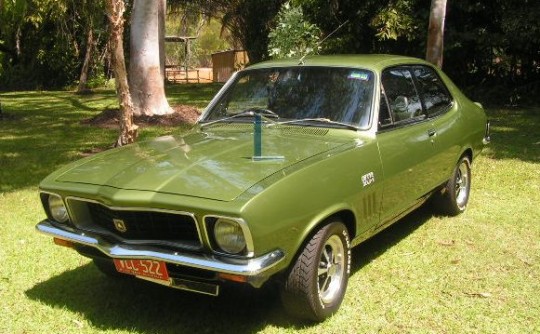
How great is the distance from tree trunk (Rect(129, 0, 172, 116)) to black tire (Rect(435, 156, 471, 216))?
23.6 feet

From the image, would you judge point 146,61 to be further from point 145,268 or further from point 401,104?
point 145,268

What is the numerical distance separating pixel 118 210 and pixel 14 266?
5.91ft

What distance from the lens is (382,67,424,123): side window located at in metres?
4.46

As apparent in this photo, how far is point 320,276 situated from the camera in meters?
3.56

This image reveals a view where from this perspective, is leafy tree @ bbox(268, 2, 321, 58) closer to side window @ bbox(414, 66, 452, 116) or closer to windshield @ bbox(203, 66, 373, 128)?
side window @ bbox(414, 66, 452, 116)

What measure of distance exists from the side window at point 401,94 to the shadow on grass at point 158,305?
124cm

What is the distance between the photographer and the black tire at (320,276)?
328 cm

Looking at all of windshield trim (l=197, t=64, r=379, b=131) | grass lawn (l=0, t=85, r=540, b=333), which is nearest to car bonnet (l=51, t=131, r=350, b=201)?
windshield trim (l=197, t=64, r=379, b=131)

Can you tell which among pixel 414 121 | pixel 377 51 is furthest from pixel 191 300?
pixel 377 51

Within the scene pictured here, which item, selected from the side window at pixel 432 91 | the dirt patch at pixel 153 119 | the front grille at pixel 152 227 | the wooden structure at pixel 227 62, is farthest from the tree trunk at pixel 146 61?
the wooden structure at pixel 227 62

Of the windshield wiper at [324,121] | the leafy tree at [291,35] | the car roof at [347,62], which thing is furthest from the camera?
the leafy tree at [291,35]

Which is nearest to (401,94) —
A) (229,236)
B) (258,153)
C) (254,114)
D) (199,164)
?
(254,114)

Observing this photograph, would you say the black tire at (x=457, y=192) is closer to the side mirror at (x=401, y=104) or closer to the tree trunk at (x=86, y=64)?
the side mirror at (x=401, y=104)

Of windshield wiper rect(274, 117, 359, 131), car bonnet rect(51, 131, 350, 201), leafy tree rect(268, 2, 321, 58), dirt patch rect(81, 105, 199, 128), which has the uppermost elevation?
leafy tree rect(268, 2, 321, 58)
